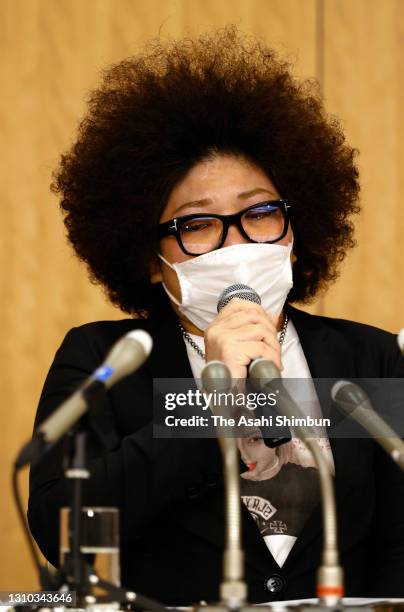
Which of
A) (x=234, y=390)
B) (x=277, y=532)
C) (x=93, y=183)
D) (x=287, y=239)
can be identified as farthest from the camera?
(x=93, y=183)

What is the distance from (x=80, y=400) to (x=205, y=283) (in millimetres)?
699

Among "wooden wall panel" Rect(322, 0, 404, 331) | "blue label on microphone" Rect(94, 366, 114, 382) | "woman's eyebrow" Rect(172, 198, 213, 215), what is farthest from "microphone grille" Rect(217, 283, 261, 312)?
"wooden wall panel" Rect(322, 0, 404, 331)

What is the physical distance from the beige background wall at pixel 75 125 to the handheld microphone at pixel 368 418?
1514 mm

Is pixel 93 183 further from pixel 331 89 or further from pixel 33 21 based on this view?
pixel 331 89

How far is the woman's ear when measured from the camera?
6.08ft

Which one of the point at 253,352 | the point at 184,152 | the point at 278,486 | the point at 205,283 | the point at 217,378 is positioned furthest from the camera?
the point at 184,152

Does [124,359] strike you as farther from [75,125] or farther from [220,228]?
[75,125]

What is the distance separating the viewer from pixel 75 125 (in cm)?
265

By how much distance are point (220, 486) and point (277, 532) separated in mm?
119

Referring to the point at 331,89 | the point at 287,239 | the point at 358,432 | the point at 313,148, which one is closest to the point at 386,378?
the point at 358,432

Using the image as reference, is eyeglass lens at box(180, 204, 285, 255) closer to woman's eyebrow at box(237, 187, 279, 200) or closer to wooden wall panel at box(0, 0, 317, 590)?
woman's eyebrow at box(237, 187, 279, 200)

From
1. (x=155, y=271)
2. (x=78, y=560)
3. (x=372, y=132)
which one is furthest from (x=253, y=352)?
(x=372, y=132)

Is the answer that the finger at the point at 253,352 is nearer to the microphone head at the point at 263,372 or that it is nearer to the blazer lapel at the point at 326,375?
the microphone head at the point at 263,372

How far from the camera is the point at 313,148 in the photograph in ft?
6.27
